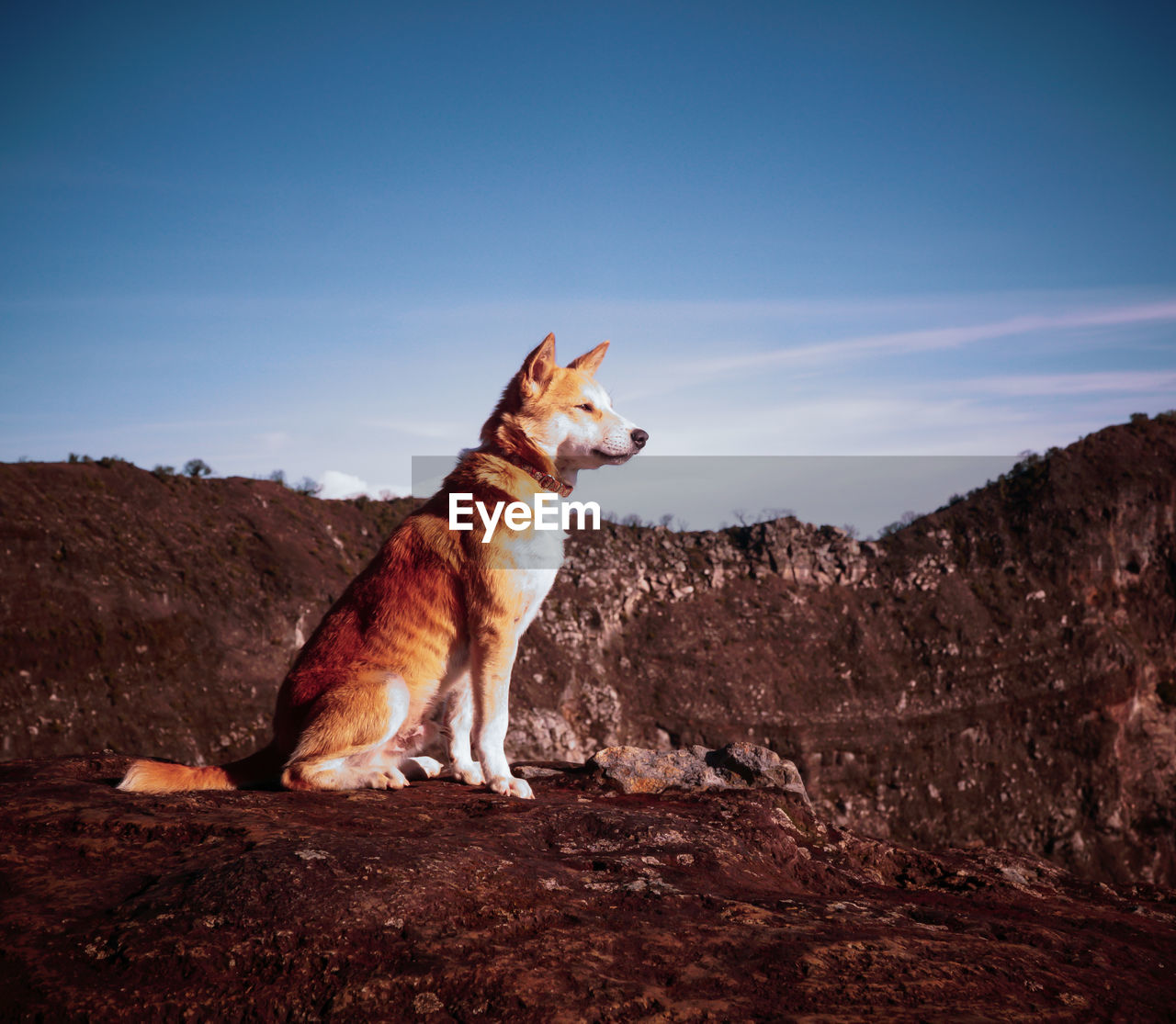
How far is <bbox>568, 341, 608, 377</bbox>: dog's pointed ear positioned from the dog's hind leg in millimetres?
3235

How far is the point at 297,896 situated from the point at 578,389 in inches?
189

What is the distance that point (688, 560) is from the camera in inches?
2094

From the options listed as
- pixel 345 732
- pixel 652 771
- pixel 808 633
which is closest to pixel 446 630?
pixel 345 732

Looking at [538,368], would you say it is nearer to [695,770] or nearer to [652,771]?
[652,771]

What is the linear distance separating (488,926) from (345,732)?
280 cm

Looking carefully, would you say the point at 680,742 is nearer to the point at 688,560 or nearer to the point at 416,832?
the point at 688,560

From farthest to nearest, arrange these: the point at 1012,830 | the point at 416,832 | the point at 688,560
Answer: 1. the point at 688,560
2. the point at 1012,830
3. the point at 416,832

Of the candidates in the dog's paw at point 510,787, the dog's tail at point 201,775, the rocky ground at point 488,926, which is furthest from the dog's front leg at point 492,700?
the dog's tail at point 201,775

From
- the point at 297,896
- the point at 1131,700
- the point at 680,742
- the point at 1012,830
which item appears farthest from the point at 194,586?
the point at 1131,700

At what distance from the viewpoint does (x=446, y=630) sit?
6.93 meters

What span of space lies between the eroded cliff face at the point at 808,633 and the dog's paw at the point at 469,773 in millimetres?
25294

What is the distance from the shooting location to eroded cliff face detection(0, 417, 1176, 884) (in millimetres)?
32188

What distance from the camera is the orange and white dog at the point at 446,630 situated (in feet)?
21.2

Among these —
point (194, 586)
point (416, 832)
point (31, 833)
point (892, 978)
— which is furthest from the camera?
point (194, 586)
